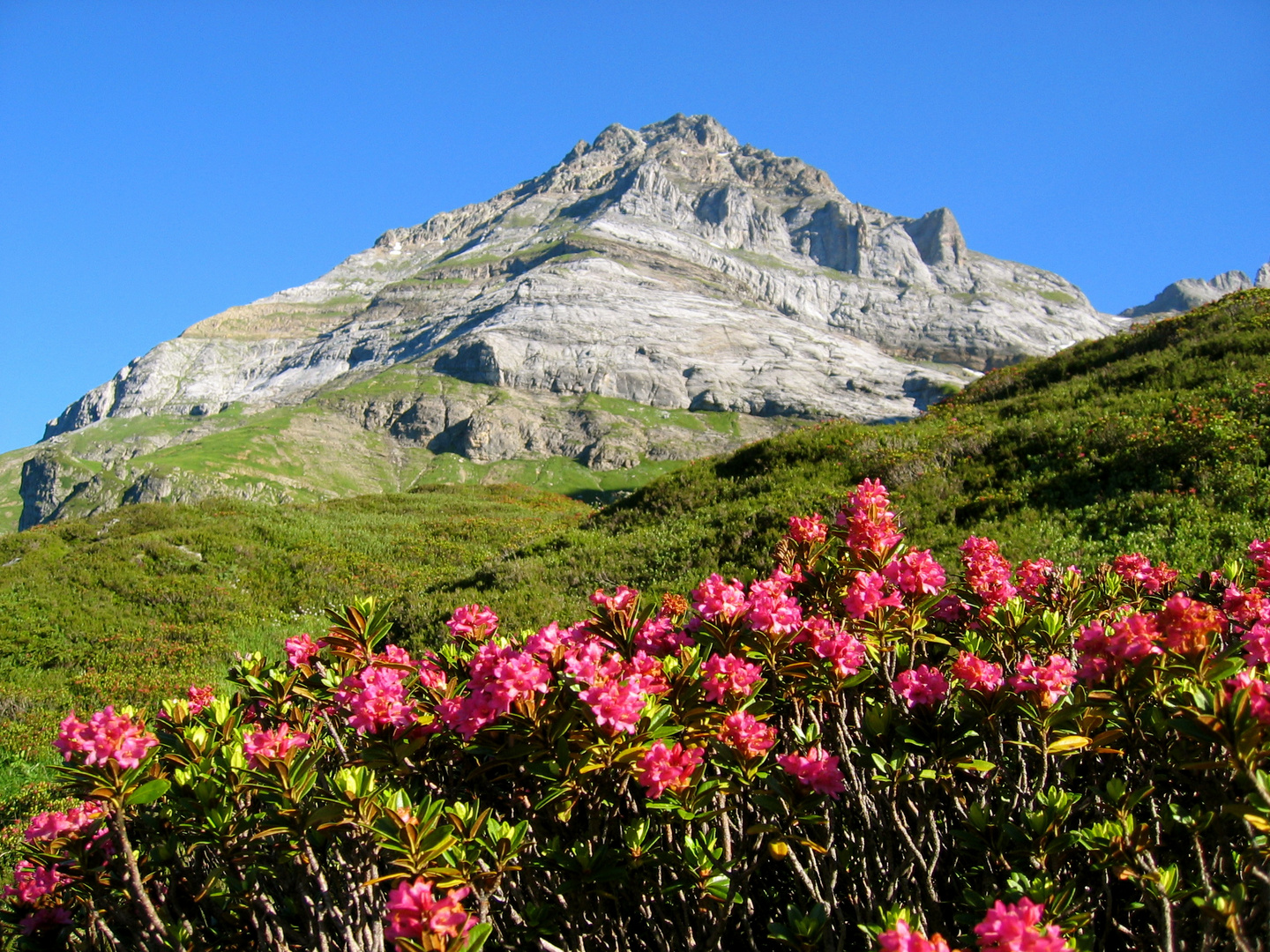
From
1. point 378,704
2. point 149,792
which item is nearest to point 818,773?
point 378,704

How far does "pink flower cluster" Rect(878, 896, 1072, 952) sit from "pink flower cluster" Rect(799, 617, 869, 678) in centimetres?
117

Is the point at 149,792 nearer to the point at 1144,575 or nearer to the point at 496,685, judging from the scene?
the point at 496,685

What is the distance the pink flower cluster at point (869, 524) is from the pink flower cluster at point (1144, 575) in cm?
197

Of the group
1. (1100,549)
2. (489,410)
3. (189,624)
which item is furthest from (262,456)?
(1100,549)

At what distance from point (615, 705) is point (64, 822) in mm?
2653

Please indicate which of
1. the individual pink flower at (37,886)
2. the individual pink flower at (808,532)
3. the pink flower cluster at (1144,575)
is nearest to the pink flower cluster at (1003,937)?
the individual pink flower at (808,532)

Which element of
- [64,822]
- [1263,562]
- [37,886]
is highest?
[1263,562]

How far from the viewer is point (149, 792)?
2.29 m

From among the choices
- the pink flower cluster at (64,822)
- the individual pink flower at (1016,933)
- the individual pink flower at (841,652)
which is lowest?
the pink flower cluster at (64,822)

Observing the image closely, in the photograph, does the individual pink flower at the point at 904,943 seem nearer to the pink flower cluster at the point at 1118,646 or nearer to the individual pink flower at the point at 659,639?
the pink flower cluster at the point at 1118,646

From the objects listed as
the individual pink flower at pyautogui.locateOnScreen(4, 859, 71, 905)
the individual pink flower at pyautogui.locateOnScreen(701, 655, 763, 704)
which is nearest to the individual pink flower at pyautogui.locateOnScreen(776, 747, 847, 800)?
the individual pink flower at pyautogui.locateOnScreen(701, 655, 763, 704)

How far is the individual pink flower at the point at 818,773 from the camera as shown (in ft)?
7.84

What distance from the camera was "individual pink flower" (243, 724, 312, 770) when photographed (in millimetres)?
2456

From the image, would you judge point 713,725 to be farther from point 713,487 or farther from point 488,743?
point 713,487
